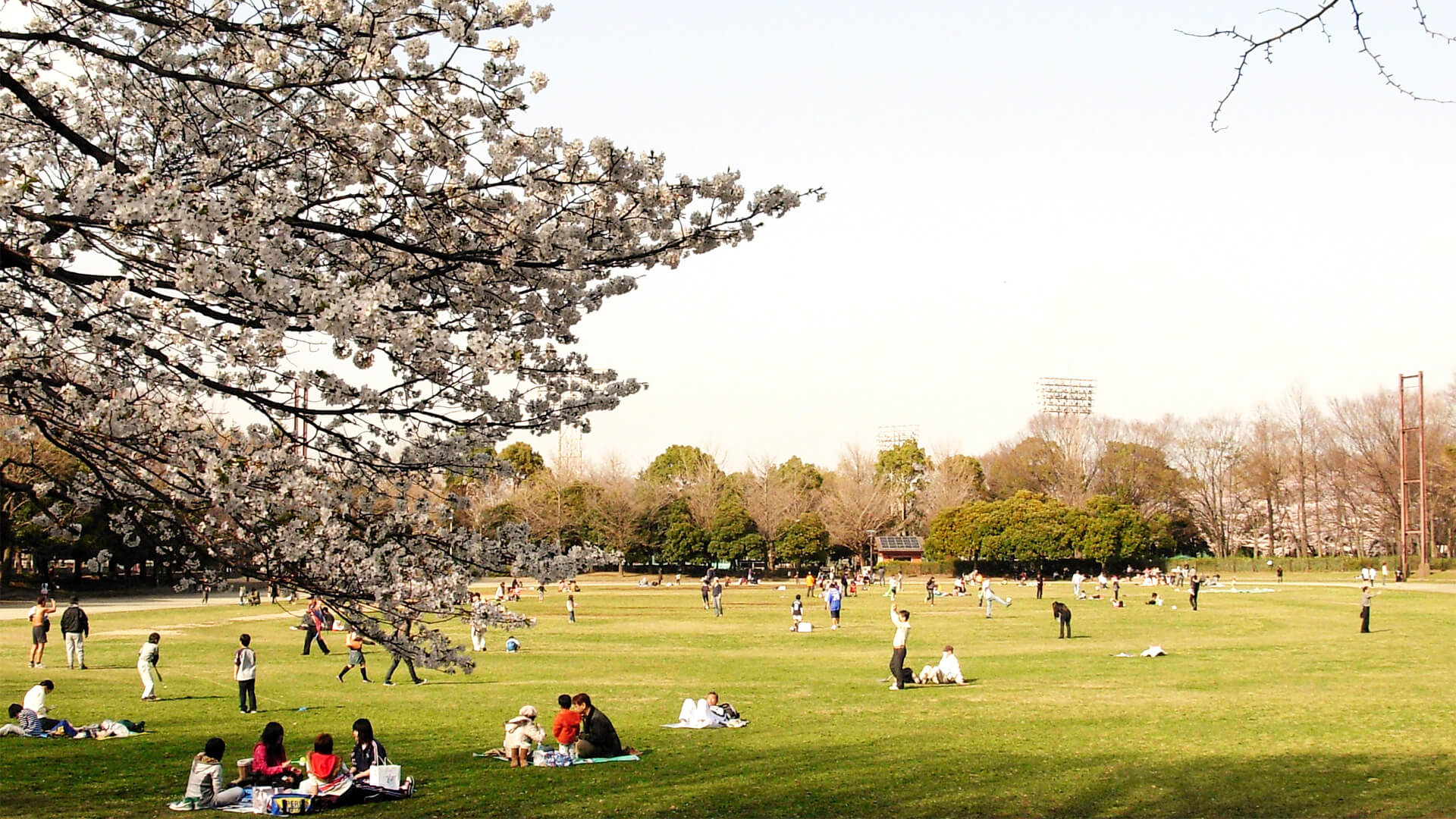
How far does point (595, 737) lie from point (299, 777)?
3.69 m

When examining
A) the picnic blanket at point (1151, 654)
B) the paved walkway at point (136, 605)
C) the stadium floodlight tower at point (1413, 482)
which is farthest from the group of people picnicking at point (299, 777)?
the stadium floodlight tower at point (1413, 482)

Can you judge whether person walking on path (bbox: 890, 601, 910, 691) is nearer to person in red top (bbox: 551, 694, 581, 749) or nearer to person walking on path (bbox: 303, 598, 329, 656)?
person in red top (bbox: 551, 694, 581, 749)

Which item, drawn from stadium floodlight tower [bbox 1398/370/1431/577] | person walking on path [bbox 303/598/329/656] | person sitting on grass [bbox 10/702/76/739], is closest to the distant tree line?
stadium floodlight tower [bbox 1398/370/1431/577]

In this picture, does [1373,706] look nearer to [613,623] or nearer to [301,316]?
[301,316]

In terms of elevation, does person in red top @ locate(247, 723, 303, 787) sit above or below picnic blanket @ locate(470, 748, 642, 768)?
above

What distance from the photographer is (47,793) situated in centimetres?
1216

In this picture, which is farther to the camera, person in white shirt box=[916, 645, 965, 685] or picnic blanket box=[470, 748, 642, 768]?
person in white shirt box=[916, 645, 965, 685]

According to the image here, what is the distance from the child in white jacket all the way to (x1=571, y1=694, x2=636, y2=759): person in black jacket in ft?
1.82

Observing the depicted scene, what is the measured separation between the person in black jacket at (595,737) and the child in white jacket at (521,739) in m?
0.56

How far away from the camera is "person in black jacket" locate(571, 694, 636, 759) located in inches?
582

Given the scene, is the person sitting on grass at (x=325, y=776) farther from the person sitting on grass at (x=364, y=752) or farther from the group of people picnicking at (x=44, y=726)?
the group of people picnicking at (x=44, y=726)

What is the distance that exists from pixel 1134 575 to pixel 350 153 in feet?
262

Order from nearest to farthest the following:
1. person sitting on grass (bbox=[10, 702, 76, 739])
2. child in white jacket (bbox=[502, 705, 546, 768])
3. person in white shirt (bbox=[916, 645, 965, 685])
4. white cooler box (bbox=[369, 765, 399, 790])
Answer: white cooler box (bbox=[369, 765, 399, 790]), child in white jacket (bbox=[502, 705, 546, 768]), person sitting on grass (bbox=[10, 702, 76, 739]), person in white shirt (bbox=[916, 645, 965, 685])

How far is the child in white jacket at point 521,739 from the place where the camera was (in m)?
14.3
